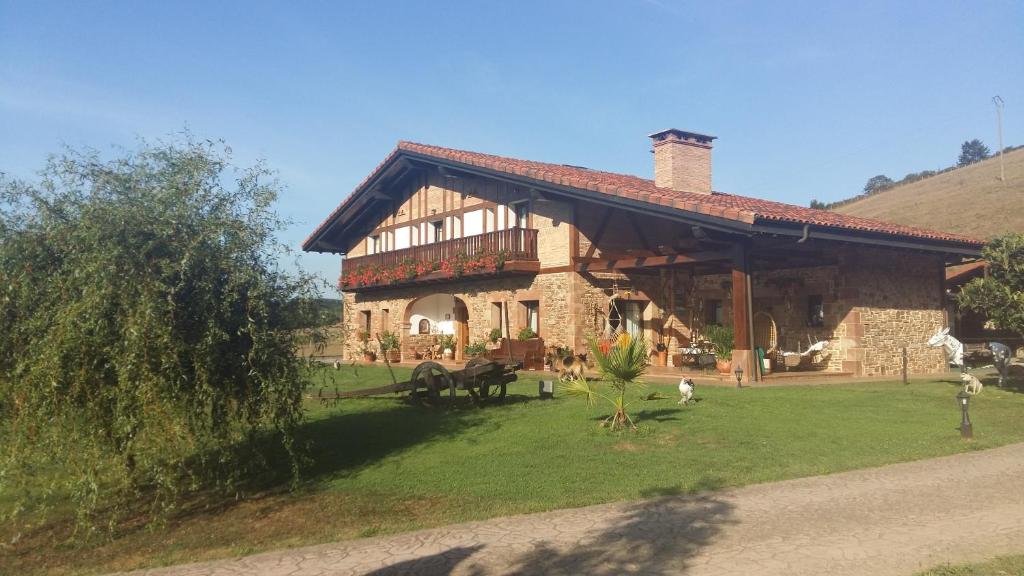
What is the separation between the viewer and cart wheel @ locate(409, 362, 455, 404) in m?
11.6

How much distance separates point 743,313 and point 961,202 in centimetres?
4341

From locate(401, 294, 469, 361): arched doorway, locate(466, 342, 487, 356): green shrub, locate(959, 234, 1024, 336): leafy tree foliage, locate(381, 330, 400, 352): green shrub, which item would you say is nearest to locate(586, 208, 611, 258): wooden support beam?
locate(466, 342, 487, 356): green shrub

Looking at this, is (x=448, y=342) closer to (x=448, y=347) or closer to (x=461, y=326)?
(x=448, y=347)

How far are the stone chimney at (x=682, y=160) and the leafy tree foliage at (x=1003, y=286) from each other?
7209 mm

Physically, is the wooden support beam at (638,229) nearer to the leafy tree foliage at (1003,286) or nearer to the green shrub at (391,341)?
the leafy tree foliage at (1003,286)

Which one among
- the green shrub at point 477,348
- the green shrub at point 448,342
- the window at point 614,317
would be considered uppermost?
the window at point 614,317

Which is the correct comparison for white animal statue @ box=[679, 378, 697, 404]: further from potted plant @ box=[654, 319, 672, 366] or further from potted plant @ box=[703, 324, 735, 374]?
potted plant @ box=[654, 319, 672, 366]

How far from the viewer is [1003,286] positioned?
42.9 ft

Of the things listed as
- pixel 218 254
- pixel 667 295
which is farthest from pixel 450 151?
pixel 218 254

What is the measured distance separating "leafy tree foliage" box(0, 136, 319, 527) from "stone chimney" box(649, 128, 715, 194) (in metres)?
13.0

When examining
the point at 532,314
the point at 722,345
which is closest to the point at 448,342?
the point at 532,314

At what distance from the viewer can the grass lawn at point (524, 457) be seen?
6.59 m

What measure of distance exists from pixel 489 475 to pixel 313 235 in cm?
2118

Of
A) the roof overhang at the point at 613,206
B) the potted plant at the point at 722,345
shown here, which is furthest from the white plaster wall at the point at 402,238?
the potted plant at the point at 722,345
